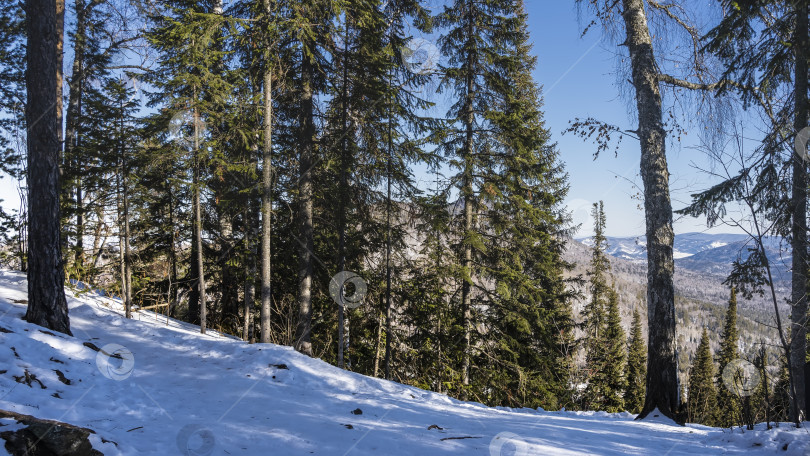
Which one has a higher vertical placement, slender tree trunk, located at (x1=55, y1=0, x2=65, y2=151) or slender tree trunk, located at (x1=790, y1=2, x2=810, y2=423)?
slender tree trunk, located at (x1=55, y1=0, x2=65, y2=151)

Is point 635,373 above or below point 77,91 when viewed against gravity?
below

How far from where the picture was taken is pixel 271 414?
17.0 ft

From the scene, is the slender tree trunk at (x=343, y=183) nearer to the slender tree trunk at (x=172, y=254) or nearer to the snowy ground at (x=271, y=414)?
the snowy ground at (x=271, y=414)

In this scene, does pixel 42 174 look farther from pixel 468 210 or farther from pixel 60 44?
pixel 468 210

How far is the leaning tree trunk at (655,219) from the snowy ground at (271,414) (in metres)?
0.77

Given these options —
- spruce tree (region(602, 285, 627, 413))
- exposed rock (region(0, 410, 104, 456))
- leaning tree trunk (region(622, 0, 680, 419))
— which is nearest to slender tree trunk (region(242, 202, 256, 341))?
exposed rock (region(0, 410, 104, 456))

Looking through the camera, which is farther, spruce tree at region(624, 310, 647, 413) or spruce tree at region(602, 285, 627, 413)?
spruce tree at region(624, 310, 647, 413)

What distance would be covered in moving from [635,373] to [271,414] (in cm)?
3267

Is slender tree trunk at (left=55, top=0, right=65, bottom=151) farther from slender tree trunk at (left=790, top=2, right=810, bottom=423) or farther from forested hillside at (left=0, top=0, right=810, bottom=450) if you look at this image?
slender tree trunk at (left=790, top=2, right=810, bottom=423)

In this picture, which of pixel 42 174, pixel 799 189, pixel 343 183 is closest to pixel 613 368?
pixel 799 189

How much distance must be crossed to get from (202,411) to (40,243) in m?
3.98

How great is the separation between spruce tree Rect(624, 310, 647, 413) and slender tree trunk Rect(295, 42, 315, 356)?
943 inches

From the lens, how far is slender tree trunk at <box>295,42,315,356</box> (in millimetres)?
10984

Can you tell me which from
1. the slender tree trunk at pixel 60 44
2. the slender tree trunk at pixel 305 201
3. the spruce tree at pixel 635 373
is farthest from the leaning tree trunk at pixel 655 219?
the spruce tree at pixel 635 373
